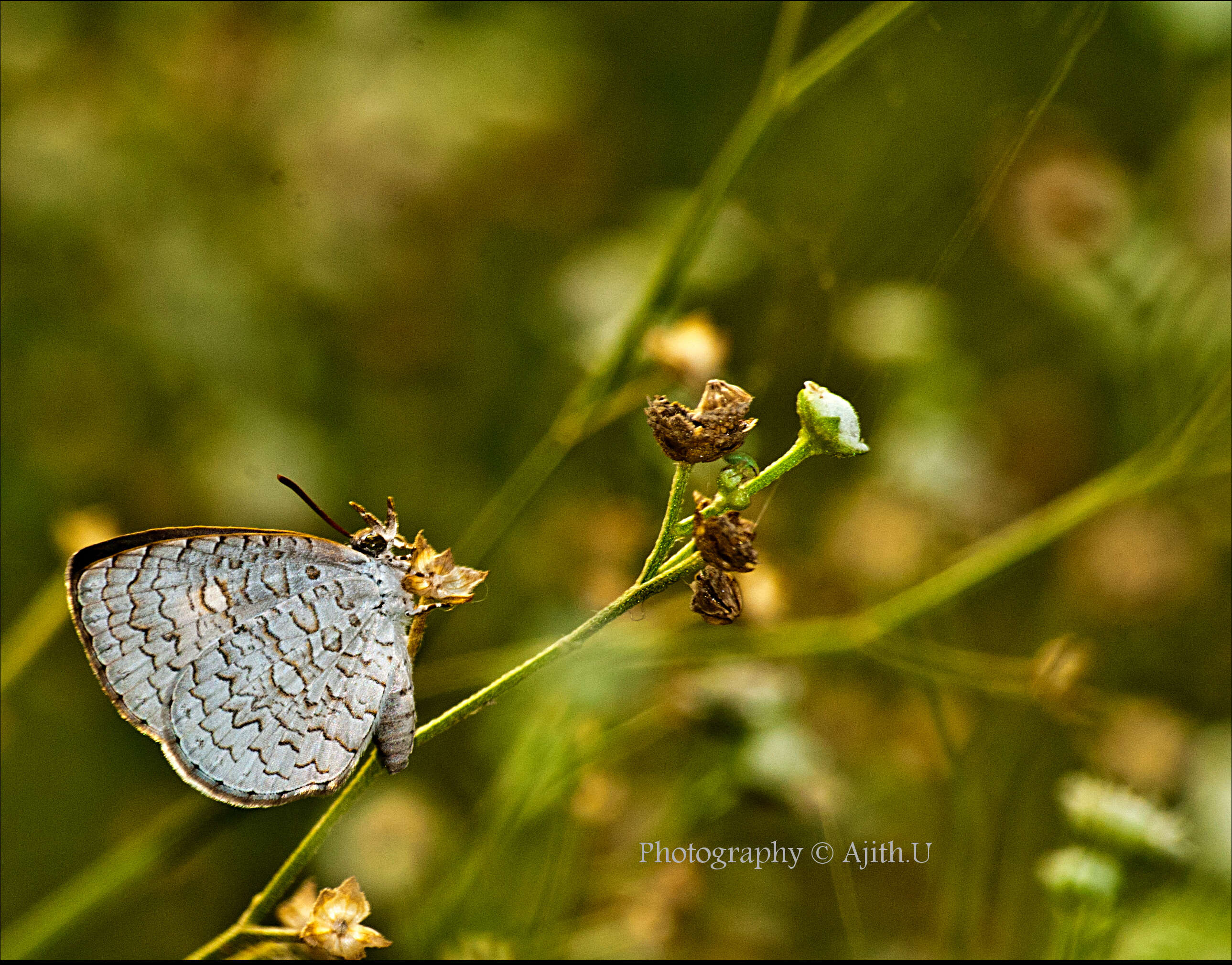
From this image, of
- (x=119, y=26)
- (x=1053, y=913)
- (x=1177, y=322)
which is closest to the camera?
(x=1053, y=913)

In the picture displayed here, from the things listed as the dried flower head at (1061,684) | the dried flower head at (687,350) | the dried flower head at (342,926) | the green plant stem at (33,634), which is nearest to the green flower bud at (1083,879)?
the dried flower head at (1061,684)

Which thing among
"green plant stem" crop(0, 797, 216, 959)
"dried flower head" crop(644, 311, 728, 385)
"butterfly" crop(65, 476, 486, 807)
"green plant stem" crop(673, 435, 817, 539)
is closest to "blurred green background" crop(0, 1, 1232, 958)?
"dried flower head" crop(644, 311, 728, 385)

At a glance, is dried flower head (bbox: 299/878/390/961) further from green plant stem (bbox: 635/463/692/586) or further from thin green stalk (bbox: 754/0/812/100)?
thin green stalk (bbox: 754/0/812/100)

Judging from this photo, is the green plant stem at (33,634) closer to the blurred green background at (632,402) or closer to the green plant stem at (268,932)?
the blurred green background at (632,402)

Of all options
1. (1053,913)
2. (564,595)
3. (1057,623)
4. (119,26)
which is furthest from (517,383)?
(1053,913)

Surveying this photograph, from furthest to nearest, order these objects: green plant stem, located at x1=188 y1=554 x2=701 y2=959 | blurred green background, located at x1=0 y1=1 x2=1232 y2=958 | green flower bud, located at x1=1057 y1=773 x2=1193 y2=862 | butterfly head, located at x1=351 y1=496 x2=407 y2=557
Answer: blurred green background, located at x1=0 y1=1 x2=1232 y2=958 < green flower bud, located at x1=1057 y1=773 x2=1193 y2=862 < butterfly head, located at x1=351 y1=496 x2=407 y2=557 < green plant stem, located at x1=188 y1=554 x2=701 y2=959

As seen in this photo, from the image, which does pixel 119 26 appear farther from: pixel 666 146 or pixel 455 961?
pixel 455 961
